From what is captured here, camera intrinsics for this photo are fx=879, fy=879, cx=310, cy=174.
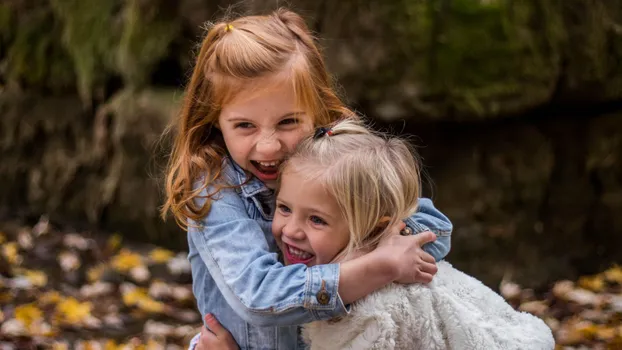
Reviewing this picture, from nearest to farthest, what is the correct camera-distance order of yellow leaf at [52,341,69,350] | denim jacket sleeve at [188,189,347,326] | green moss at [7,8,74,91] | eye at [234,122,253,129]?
denim jacket sleeve at [188,189,347,326] < eye at [234,122,253,129] < yellow leaf at [52,341,69,350] < green moss at [7,8,74,91]

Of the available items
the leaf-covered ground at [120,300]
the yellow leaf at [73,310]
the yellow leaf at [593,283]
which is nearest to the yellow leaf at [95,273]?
the leaf-covered ground at [120,300]

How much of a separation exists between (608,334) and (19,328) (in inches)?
118

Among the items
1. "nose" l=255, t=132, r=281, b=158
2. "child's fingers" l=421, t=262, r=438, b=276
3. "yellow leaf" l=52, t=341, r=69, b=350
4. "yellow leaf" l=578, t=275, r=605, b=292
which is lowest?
"yellow leaf" l=52, t=341, r=69, b=350

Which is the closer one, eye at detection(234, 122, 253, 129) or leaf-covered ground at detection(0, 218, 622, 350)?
eye at detection(234, 122, 253, 129)

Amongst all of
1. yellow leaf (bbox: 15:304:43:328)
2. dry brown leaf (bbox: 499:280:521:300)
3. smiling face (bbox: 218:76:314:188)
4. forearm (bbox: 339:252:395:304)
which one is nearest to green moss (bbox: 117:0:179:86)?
yellow leaf (bbox: 15:304:43:328)

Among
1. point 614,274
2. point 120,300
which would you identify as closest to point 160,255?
point 120,300

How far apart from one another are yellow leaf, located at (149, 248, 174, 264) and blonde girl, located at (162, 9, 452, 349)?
3151 millimetres

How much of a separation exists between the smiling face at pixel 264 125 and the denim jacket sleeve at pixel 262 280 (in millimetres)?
176

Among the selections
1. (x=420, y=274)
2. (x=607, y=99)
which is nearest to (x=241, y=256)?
(x=420, y=274)

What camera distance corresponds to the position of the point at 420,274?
2.13 meters

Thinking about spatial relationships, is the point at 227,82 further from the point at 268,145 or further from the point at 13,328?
the point at 13,328

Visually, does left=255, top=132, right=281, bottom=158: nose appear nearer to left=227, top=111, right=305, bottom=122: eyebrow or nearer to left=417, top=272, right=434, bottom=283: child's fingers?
left=227, top=111, right=305, bottom=122: eyebrow

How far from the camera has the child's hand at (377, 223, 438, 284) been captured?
2.09 meters

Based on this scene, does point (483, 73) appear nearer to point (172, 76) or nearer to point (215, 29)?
point (172, 76)
